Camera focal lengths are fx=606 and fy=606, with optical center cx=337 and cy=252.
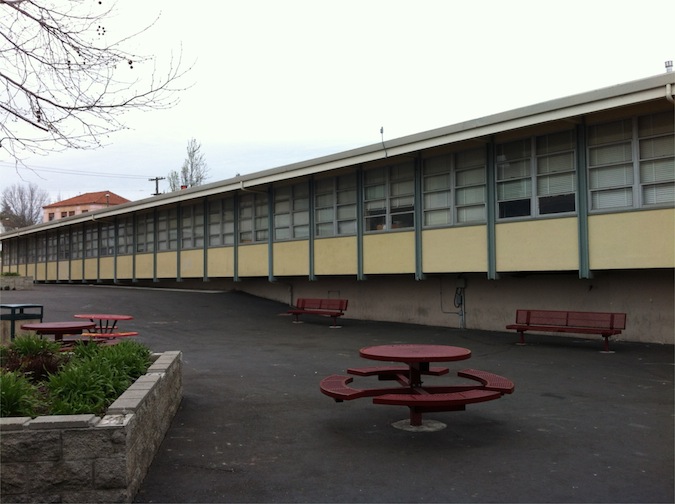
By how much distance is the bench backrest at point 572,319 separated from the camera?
12250 millimetres

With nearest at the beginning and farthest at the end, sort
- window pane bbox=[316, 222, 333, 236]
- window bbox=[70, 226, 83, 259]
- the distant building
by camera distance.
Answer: window pane bbox=[316, 222, 333, 236] → window bbox=[70, 226, 83, 259] → the distant building

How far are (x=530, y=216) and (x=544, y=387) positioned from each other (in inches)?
243

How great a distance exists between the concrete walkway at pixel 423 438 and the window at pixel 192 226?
12946mm

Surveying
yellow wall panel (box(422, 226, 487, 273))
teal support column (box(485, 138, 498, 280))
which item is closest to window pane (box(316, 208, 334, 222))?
yellow wall panel (box(422, 226, 487, 273))

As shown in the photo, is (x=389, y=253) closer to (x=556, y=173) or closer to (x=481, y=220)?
(x=481, y=220)

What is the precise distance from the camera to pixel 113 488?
414cm

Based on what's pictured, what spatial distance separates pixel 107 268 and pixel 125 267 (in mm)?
1973

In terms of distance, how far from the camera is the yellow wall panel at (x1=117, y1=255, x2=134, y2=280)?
28119 millimetres

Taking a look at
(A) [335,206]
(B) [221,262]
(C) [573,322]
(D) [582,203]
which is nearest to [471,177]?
(D) [582,203]

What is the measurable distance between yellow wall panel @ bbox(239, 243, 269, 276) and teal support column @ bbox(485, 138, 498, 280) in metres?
8.74

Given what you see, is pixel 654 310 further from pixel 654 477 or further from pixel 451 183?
pixel 654 477

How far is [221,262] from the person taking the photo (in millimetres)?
22625

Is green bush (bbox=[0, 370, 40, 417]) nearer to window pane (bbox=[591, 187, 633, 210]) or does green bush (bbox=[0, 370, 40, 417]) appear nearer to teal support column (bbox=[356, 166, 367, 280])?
window pane (bbox=[591, 187, 633, 210])

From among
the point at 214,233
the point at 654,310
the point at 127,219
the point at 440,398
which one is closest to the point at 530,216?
the point at 654,310
